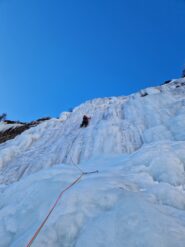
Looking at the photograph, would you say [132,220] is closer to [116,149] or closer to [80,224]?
[80,224]

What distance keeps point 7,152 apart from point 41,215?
7.72 meters

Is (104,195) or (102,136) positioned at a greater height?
(102,136)

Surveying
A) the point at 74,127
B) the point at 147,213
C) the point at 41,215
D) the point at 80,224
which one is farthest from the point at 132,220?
the point at 74,127

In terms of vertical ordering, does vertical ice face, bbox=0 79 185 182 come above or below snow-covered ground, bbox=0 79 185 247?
above

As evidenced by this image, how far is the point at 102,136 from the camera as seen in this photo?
31.9 feet

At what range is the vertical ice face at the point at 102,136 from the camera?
28.1 feet

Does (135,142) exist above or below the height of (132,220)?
above

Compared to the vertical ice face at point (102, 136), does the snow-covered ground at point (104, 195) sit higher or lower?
lower

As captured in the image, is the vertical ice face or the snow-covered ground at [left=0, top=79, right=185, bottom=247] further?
the vertical ice face

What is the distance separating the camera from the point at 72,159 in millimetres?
8633

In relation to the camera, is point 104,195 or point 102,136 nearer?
point 104,195

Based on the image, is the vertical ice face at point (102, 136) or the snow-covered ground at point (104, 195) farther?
the vertical ice face at point (102, 136)

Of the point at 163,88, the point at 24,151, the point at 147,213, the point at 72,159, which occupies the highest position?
the point at 163,88

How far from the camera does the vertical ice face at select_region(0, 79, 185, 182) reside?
28.1 feet
